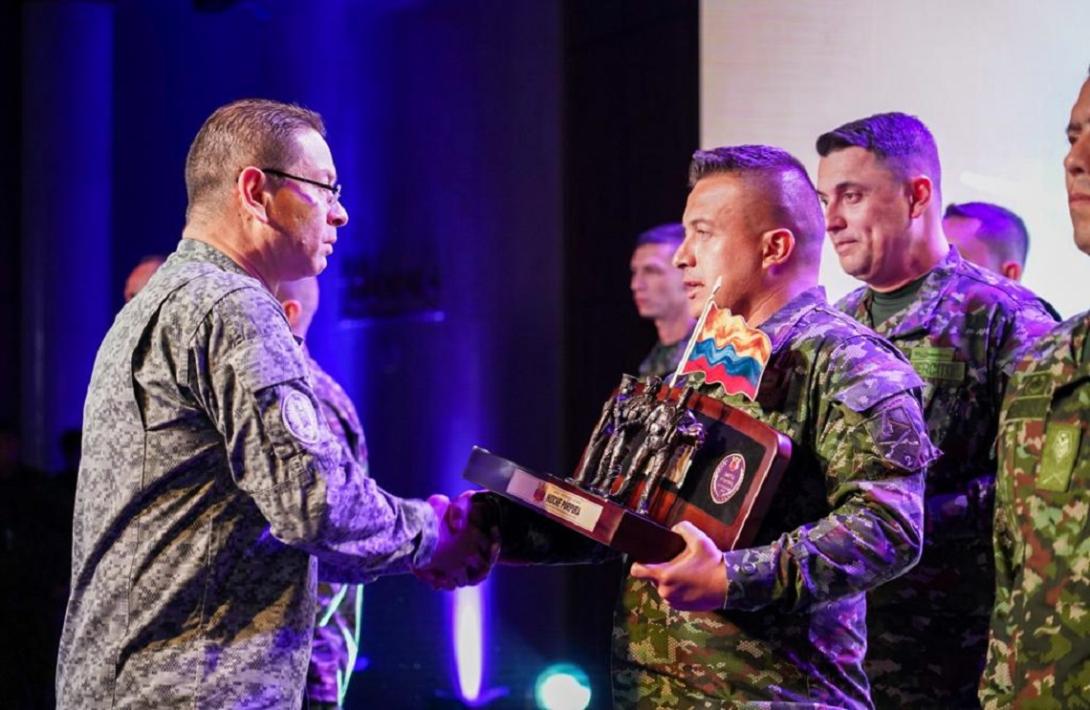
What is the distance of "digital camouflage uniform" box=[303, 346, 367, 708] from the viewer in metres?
3.34

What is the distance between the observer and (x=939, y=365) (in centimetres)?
296

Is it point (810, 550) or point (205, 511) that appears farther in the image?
point (205, 511)

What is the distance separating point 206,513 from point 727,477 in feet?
2.85

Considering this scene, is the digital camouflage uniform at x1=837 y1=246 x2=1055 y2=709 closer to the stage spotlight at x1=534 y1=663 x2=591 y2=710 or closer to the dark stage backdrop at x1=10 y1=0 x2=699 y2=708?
the dark stage backdrop at x1=10 y1=0 x2=699 y2=708

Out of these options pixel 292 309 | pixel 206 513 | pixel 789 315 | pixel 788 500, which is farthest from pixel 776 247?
pixel 292 309

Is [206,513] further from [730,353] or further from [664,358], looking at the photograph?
[664,358]

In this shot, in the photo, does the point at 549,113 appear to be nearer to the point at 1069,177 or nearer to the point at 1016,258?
the point at 1016,258

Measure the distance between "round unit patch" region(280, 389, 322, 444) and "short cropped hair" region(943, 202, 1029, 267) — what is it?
2.09 metres

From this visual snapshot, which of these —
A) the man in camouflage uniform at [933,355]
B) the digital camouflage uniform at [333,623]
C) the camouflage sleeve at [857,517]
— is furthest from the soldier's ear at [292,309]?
the camouflage sleeve at [857,517]

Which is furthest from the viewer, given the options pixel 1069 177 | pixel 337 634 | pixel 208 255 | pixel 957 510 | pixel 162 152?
pixel 162 152

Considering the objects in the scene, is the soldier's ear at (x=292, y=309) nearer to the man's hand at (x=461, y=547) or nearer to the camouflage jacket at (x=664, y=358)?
the man's hand at (x=461, y=547)

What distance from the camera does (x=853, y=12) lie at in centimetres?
370

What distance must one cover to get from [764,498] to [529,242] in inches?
178

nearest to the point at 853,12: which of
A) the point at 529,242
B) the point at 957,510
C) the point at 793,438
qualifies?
the point at 957,510
